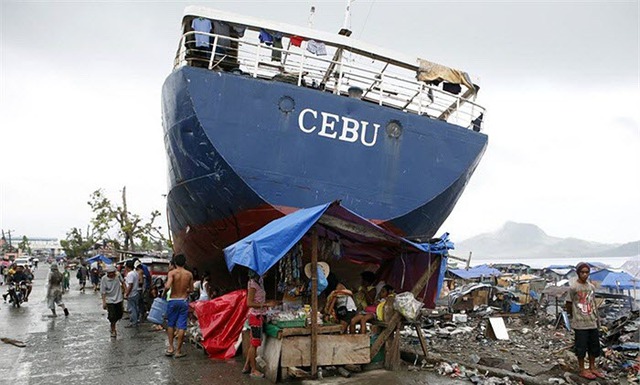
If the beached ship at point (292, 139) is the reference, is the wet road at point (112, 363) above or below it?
below

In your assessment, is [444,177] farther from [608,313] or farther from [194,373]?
[608,313]

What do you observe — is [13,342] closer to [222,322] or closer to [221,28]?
[222,322]

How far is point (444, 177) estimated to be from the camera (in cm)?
959

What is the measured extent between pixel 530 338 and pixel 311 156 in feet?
22.7

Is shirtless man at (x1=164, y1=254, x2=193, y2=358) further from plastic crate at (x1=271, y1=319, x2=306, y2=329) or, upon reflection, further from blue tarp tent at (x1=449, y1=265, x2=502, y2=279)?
blue tarp tent at (x1=449, y1=265, x2=502, y2=279)

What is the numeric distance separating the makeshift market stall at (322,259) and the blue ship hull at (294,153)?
141cm

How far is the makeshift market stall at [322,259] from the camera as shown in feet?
19.2

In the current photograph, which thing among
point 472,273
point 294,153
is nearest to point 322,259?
point 294,153

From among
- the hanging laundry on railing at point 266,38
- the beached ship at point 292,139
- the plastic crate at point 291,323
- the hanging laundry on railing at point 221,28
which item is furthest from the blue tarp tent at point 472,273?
the plastic crate at point 291,323

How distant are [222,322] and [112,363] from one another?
1.68m

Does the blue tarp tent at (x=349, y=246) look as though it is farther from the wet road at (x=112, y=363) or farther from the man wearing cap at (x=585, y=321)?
the man wearing cap at (x=585, y=321)

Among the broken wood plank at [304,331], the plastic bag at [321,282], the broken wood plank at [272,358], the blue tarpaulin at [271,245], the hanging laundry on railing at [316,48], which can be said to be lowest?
the broken wood plank at [272,358]

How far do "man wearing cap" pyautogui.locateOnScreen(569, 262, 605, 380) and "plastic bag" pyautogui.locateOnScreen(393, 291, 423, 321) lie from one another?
2.10 meters

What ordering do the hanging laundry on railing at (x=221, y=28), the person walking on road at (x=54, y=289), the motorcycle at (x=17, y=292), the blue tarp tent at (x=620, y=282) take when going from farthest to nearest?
the blue tarp tent at (x=620, y=282)
the motorcycle at (x=17, y=292)
the person walking on road at (x=54, y=289)
the hanging laundry on railing at (x=221, y=28)
